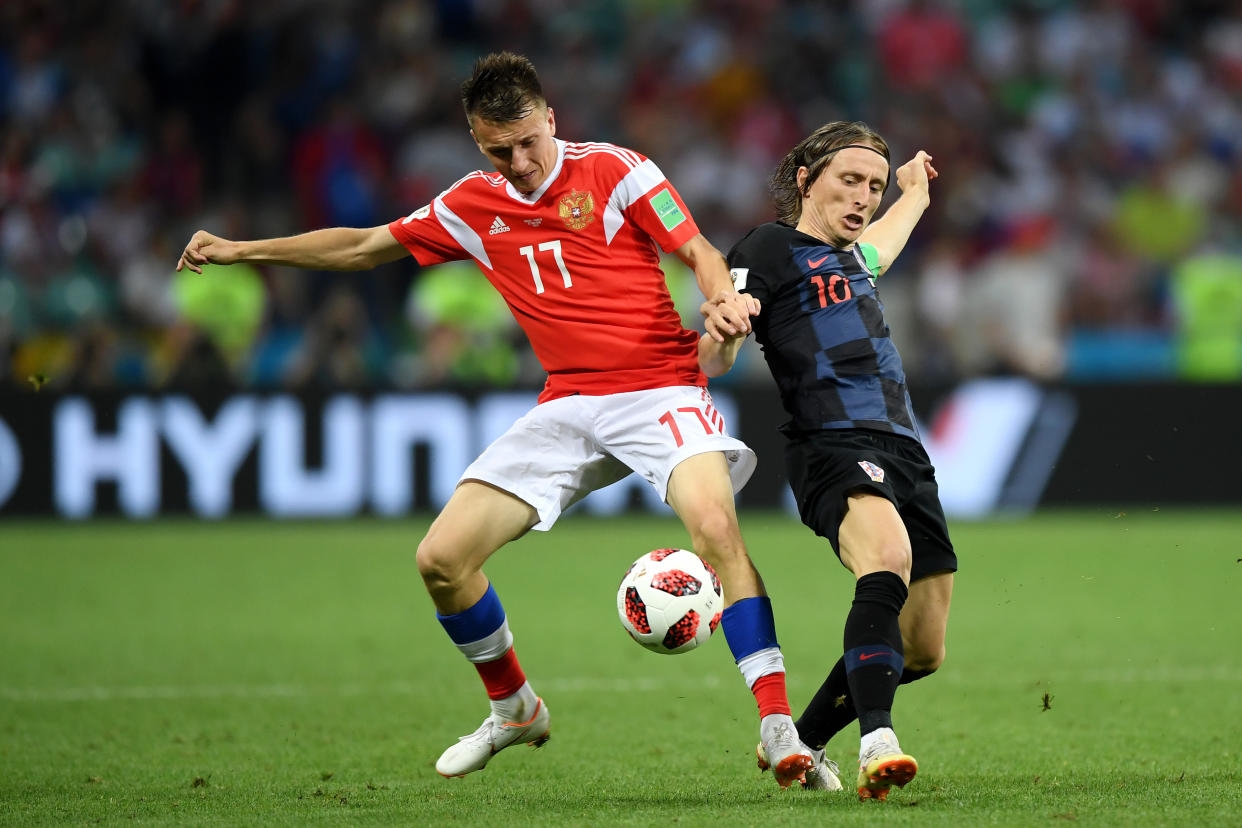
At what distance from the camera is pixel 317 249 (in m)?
5.43

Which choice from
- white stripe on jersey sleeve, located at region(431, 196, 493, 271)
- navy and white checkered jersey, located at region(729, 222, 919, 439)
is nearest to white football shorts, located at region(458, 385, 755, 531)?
navy and white checkered jersey, located at region(729, 222, 919, 439)

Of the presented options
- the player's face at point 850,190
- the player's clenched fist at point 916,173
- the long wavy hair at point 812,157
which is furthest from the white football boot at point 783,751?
the player's clenched fist at point 916,173

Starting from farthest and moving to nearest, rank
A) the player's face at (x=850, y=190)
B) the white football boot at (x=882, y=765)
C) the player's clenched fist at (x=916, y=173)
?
the player's clenched fist at (x=916, y=173)
the player's face at (x=850, y=190)
the white football boot at (x=882, y=765)

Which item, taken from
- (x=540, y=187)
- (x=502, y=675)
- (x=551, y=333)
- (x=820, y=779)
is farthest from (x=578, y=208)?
(x=820, y=779)

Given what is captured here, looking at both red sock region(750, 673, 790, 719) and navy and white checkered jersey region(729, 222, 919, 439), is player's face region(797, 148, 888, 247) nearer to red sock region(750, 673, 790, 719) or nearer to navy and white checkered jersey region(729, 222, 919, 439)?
navy and white checkered jersey region(729, 222, 919, 439)

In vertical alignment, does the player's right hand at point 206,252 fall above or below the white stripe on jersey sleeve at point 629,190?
below

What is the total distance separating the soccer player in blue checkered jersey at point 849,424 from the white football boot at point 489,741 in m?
0.97

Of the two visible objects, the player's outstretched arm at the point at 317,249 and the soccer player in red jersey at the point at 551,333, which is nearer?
the soccer player in red jersey at the point at 551,333

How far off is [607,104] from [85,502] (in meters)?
6.68

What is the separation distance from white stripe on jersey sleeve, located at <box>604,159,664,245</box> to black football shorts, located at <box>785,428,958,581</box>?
36.2 inches

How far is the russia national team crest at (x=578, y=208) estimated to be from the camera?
516cm

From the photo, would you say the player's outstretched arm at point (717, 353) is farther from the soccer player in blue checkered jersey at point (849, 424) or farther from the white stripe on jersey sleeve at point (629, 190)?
the white stripe on jersey sleeve at point (629, 190)

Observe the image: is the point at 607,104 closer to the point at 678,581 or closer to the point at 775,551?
the point at 775,551

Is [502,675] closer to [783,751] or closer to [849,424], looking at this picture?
[783,751]
